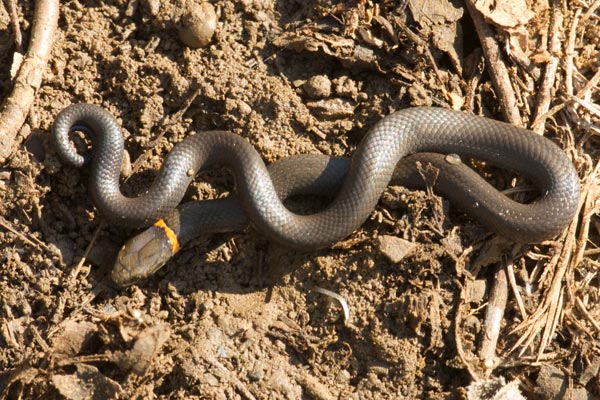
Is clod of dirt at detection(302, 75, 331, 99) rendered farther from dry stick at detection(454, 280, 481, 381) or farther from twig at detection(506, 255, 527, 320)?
twig at detection(506, 255, 527, 320)

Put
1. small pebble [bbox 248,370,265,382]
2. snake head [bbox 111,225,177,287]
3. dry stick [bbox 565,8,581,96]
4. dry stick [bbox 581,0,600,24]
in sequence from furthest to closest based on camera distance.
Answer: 1. dry stick [bbox 581,0,600,24]
2. dry stick [bbox 565,8,581,96]
3. snake head [bbox 111,225,177,287]
4. small pebble [bbox 248,370,265,382]

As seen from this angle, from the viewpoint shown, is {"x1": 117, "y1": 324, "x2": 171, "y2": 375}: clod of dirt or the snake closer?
{"x1": 117, "y1": 324, "x2": 171, "y2": 375}: clod of dirt

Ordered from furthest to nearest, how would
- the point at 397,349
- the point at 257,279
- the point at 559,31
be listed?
the point at 559,31
the point at 257,279
the point at 397,349

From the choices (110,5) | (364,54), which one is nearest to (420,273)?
(364,54)

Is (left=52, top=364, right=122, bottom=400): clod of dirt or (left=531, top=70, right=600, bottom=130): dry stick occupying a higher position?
(left=531, top=70, right=600, bottom=130): dry stick

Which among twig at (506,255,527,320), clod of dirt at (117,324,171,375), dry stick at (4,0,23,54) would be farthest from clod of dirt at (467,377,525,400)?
dry stick at (4,0,23,54)

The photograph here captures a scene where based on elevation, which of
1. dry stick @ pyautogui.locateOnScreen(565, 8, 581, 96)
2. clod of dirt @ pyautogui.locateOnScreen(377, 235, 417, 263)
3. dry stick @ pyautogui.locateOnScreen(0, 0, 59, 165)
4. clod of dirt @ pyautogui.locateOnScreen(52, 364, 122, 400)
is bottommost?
clod of dirt @ pyautogui.locateOnScreen(52, 364, 122, 400)

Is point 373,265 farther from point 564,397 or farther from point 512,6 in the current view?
point 512,6

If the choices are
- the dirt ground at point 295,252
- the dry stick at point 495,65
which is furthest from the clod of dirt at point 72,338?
the dry stick at point 495,65
